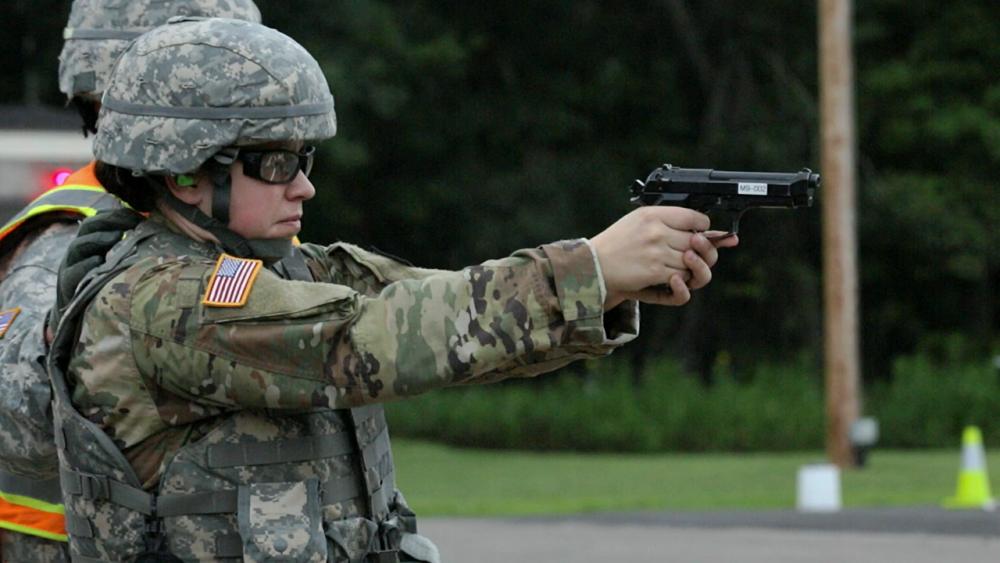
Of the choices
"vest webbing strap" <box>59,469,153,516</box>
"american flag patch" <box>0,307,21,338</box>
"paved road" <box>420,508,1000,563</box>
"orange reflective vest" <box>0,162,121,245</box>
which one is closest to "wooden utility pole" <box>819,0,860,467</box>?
"paved road" <box>420,508,1000,563</box>

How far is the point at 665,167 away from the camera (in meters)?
3.21

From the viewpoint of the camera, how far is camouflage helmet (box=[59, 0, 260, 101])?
4543 millimetres

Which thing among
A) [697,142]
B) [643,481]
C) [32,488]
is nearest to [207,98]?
[32,488]

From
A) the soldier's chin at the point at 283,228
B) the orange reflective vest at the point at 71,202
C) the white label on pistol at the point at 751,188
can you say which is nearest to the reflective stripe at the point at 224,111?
the soldier's chin at the point at 283,228

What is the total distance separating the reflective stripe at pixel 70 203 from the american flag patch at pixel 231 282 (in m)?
1.17

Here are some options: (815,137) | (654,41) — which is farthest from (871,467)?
(654,41)

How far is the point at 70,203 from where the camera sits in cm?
429

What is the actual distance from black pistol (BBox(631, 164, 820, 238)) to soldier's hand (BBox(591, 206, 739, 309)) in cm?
7

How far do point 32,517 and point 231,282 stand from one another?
50.7 inches

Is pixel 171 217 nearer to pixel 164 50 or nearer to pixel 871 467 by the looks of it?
pixel 164 50

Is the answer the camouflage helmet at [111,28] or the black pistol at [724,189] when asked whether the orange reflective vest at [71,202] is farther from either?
the black pistol at [724,189]

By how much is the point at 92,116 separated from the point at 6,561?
1.03m

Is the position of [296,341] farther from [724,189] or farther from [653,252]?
[724,189]

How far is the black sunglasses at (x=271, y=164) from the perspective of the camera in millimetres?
3299
